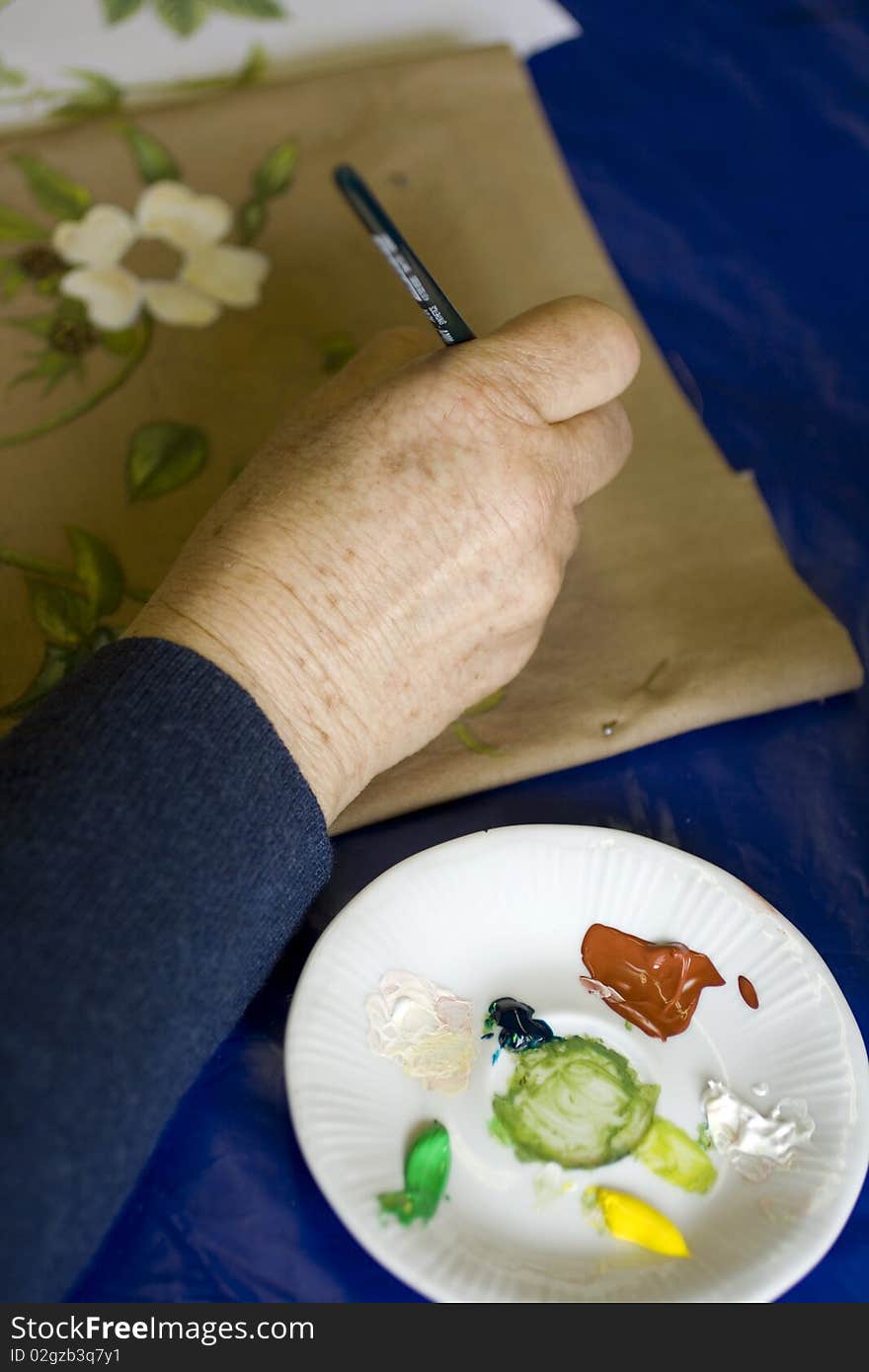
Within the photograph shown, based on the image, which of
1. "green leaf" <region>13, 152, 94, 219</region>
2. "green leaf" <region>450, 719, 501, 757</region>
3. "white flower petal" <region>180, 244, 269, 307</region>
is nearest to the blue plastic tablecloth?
"green leaf" <region>450, 719, 501, 757</region>

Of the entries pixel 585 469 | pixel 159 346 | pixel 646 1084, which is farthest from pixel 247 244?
pixel 646 1084

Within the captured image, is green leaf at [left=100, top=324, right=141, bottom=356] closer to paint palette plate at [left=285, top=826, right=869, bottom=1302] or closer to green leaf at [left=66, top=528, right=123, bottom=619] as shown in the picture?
green leaf at [left=66, top=528, right=123, bottom=619]

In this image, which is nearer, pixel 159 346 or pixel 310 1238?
pixel 310 1238

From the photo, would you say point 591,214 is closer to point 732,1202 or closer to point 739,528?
point 739,528

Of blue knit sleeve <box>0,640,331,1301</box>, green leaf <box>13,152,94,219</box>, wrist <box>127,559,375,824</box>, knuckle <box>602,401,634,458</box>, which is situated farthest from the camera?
green leaf <box>13,152,94,219</box>

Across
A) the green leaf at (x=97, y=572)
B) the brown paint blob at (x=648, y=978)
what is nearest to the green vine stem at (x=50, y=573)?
the green leaf at (x=97, y=572)

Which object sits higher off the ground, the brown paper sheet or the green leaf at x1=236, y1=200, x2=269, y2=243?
the green leaf at x1=236, y1=200, x2=269, y2=243

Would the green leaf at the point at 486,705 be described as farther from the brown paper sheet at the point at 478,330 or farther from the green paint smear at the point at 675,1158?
the green paint smear at the point at 675,1158
